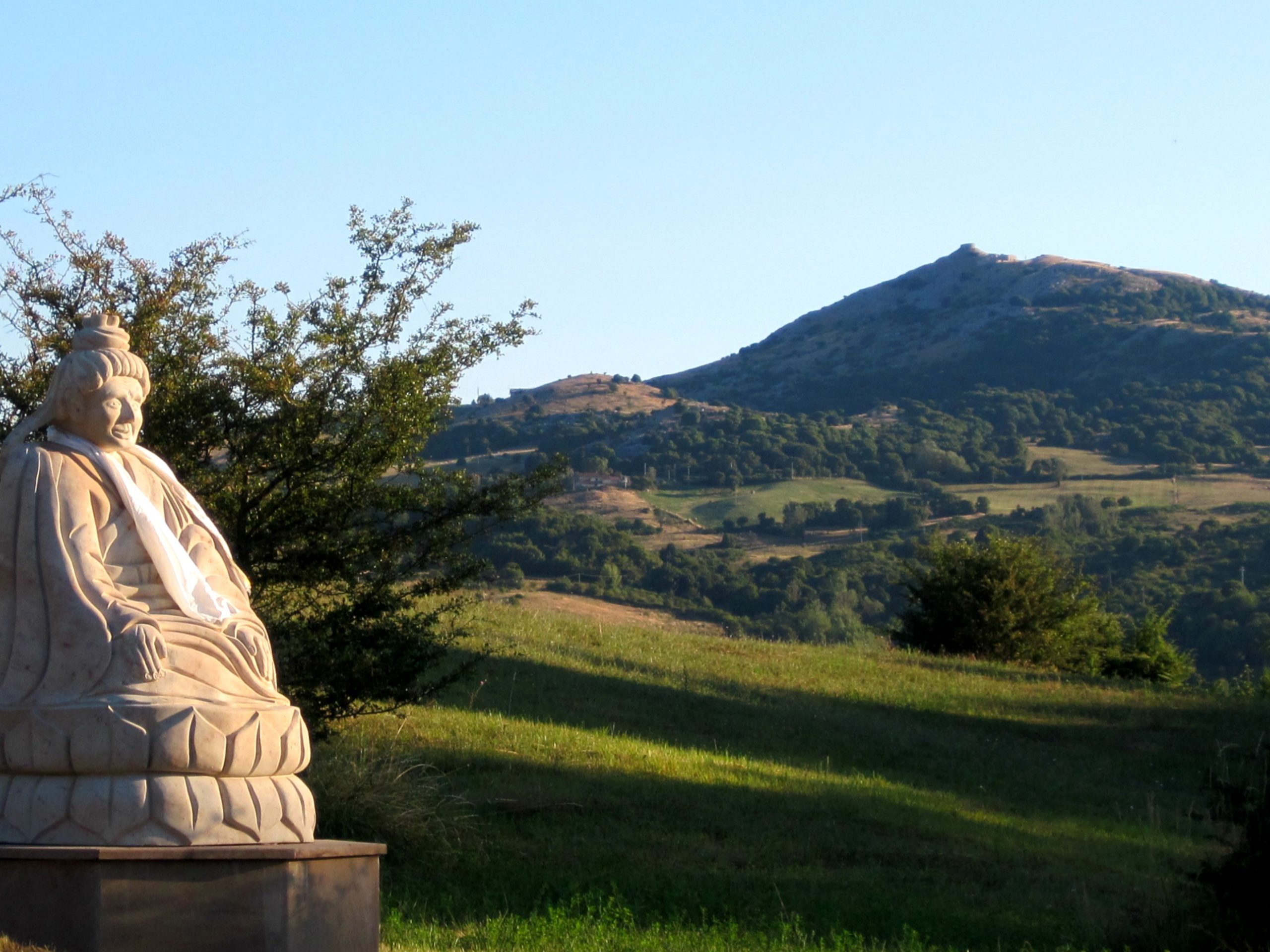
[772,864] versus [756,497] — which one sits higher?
[756,497]

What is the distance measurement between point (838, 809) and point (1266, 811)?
5.51m

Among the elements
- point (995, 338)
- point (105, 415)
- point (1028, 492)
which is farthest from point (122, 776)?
point (995, 338)

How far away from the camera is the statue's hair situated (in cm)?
678

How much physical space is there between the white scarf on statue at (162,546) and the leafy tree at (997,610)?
24827 millimetres

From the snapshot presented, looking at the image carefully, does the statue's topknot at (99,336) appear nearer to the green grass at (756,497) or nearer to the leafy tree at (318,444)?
the leafy tree at (318,444)

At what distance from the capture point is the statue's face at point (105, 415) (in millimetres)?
6781

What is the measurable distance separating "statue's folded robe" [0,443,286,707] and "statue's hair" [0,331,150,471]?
211 millimetres

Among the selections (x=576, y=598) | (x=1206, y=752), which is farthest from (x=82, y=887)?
(x=576, y=598)

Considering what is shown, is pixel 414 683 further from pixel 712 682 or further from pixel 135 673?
pixel 712 682

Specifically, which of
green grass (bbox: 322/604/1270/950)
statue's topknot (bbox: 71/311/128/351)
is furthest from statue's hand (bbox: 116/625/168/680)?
green grass (bbox: 322/604/1270/950)

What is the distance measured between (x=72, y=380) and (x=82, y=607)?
45.5 inches

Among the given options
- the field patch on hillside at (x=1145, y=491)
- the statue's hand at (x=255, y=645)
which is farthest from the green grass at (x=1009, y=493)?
the statue's hand at (x=255, y=645)

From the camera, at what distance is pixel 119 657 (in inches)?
244

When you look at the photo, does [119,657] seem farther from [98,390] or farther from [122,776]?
[98,390]
